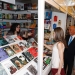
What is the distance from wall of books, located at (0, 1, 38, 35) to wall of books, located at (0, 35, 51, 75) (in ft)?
8.93

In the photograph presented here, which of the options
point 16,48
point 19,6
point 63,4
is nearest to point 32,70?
point 16,48

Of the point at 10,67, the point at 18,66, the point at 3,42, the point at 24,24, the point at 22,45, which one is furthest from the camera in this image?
the point at 24,24

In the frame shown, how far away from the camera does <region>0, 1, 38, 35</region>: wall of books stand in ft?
15.5

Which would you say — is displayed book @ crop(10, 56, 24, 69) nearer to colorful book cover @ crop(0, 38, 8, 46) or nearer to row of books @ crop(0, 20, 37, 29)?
colorful book cover @ crop(0, 38, 8, 46)

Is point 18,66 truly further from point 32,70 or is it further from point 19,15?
point 19,15

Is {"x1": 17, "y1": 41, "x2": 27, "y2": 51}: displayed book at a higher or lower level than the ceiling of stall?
lower

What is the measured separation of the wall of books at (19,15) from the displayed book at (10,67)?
3.24m

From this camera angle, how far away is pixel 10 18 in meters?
5.09

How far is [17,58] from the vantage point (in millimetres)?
1717

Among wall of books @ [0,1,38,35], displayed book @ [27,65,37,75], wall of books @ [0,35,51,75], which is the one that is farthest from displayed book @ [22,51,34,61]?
wall of books @ [0,1,38,35]

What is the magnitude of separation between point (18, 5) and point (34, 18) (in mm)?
942

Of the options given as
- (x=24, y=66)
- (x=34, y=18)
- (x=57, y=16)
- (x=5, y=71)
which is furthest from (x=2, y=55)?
(x=34, y=18)

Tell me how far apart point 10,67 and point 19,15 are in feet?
13.2

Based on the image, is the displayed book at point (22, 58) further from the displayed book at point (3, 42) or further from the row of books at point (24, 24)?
the row of books at point (24, 24)
